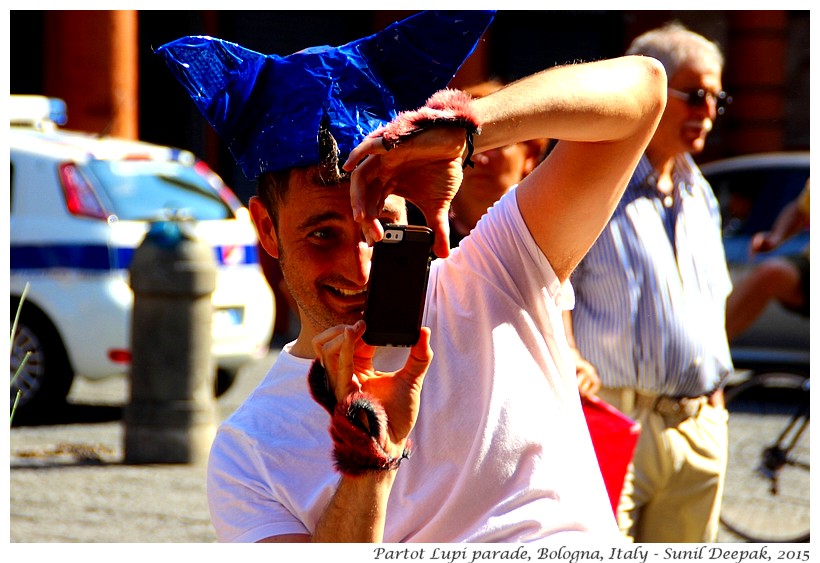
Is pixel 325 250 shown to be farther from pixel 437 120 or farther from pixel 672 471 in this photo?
pixel 672 471

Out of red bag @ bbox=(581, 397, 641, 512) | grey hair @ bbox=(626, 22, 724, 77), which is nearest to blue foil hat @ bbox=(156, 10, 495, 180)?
red bag @ bbox=(581, 397, 641, 512)

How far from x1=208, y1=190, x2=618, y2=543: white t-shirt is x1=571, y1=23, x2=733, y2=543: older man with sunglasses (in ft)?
5.98

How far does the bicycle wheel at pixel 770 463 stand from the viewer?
6316 millimetres

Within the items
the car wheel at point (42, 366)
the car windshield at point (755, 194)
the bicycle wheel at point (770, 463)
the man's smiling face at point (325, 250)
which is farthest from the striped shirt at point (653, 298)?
the car windshield at point (755, 194)

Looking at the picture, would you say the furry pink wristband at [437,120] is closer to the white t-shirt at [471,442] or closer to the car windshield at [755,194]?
the white t-shirt at [471,442]

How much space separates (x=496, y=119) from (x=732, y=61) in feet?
45.9

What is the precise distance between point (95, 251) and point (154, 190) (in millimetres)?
666

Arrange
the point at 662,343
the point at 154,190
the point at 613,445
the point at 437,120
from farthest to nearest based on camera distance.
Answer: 1. the point at 154,190
2. the point at 662,343
3. the point at 613,445
4. the point at 437,120

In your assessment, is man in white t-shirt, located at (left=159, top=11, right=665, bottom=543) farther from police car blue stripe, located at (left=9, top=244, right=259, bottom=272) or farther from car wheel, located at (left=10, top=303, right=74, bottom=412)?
car wheel, located at (left=10, top=303, right=74, bottom=412)

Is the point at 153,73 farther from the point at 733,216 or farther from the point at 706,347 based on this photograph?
the point at 706,347

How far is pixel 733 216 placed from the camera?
407 inches

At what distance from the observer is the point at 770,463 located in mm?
6562

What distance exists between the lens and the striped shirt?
3764 millimetres

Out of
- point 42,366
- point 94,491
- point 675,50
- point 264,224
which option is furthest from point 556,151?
point 42,366
